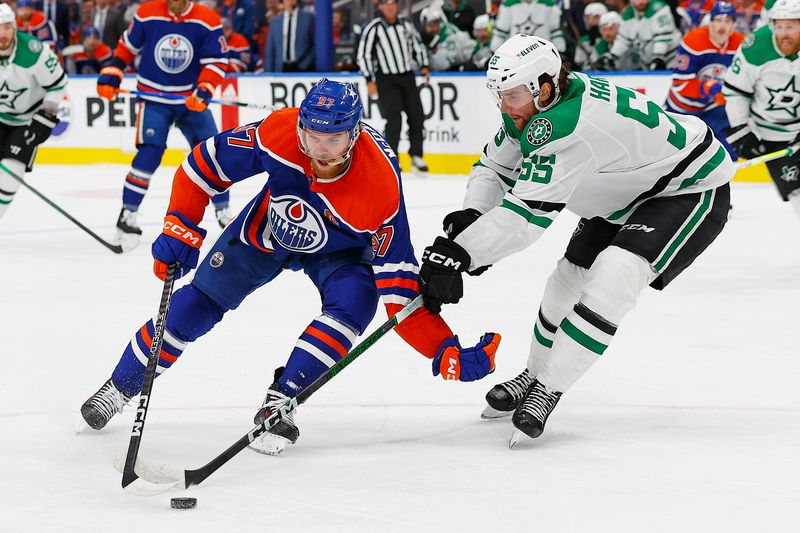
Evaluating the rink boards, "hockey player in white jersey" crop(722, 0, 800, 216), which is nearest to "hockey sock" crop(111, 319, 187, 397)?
"hockey player in white jersey" crop(722, 0, 800, 216)

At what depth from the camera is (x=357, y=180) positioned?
2689mm

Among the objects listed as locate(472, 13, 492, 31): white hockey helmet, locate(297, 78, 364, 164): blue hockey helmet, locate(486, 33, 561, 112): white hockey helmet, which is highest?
locate(486, 33, 561, 112): white hockey helmet

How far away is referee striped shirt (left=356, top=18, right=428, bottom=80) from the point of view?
9.21 m

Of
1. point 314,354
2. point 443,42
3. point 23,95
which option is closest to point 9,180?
point 23,95

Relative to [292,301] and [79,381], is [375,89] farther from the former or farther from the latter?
[79,381]

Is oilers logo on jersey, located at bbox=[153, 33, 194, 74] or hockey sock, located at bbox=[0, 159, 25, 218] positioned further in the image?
oilers logo on jersey, located at bbox=[153, 33, 194, 74]

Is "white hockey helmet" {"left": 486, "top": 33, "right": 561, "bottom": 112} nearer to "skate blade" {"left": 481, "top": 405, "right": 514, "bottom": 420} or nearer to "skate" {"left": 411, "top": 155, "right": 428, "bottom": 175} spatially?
"skate blade" {"left": 481, "top": 405, "right": 514, "bottom": 420}

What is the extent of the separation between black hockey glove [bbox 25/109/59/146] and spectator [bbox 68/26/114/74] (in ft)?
18.7

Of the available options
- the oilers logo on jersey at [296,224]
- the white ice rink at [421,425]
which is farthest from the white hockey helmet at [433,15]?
the oilers logo on jersey at [296,224]

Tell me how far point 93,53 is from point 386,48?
147 inches

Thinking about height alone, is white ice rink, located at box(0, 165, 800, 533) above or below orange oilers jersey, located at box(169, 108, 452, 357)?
below

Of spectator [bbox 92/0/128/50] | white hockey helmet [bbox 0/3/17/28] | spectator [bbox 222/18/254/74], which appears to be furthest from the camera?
spectator [bbox 92/0/128/50]

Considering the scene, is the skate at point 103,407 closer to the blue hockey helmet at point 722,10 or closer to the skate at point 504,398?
the skate at point 504,398

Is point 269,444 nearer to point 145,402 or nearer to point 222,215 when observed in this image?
point 145,402
